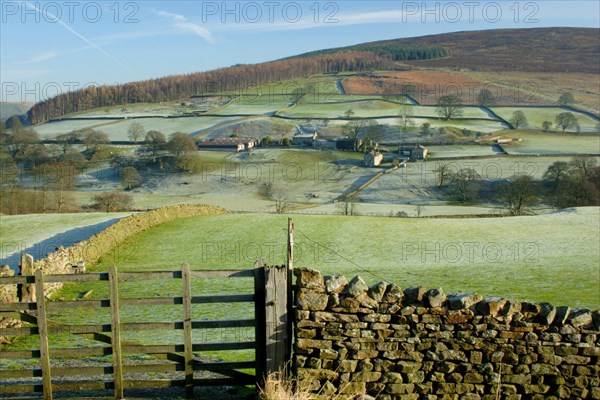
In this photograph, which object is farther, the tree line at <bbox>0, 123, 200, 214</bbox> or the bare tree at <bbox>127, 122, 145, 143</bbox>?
the bare tree at <bbox>127, 122, 145, 143</bbox>

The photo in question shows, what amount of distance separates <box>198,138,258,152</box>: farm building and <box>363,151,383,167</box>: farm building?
25.5 m

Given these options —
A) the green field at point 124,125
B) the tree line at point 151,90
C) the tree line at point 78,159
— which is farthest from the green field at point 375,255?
the tree line at point 151,90

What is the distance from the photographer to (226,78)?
190125 millimetres

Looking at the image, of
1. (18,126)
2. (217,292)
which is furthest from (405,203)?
(18,126)

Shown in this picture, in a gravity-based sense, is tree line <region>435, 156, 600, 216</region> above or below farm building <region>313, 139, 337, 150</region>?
below

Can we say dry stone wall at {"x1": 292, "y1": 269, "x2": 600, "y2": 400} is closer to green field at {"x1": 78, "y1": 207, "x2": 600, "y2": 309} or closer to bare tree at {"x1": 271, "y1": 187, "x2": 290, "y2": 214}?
green field at {"x1": 78, "y1": 207, "x2": 600, "y2": 309}

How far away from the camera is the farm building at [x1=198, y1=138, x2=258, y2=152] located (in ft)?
364

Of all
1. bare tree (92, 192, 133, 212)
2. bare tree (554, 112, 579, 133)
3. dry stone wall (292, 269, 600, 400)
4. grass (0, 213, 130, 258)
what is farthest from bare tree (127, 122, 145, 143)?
dry stone wall (292, 269, 600, 400)

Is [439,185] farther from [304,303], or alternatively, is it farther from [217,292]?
[304,303]

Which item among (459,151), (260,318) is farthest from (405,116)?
(260,318)

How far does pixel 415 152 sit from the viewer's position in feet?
325

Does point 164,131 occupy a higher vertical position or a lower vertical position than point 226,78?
lower

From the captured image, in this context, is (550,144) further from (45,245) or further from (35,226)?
(45,245)

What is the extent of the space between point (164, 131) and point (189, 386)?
11836 cm
